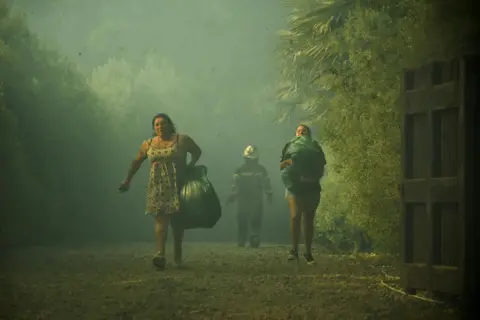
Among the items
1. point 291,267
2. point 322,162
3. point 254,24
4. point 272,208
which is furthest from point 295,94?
point 272,208

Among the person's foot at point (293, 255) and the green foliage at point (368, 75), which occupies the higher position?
the green foliage at point (368, 75)

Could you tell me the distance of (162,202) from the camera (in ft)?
18.9

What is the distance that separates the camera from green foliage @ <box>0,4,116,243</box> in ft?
23.3

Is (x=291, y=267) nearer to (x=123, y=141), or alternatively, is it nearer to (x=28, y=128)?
(x=28, y=128)

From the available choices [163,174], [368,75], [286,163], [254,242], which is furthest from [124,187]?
[254,242]

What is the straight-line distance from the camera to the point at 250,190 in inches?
372

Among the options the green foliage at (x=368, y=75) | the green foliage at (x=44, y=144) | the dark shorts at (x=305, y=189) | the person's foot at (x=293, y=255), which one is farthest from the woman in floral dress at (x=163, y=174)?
the green foliage at (x=44, y=144)

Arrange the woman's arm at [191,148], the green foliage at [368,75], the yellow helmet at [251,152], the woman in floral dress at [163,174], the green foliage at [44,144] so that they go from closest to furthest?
1. the green foliage at [368,75]
2. the woman in floral dress at [163,174]
3. the woman's arm at [191,148]
4. the green foliage at [44,144]
5. the yellow helmet at [251,152]

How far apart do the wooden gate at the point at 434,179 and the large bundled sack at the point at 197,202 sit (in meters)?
1.71

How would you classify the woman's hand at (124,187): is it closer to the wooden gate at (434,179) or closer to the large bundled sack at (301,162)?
the large bundled sack at (301,162)

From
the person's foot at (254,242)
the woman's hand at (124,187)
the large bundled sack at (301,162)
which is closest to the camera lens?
the woman's hand at (124,187)

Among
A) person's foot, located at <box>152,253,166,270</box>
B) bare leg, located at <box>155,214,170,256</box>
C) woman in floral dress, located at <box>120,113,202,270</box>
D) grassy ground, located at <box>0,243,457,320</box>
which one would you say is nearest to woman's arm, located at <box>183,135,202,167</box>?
woman in floral dress, located at <box>120,113,202,270</box>

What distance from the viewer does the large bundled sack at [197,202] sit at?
19.0 ft

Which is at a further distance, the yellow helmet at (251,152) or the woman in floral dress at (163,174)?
the yellow helmet at (251,152)
